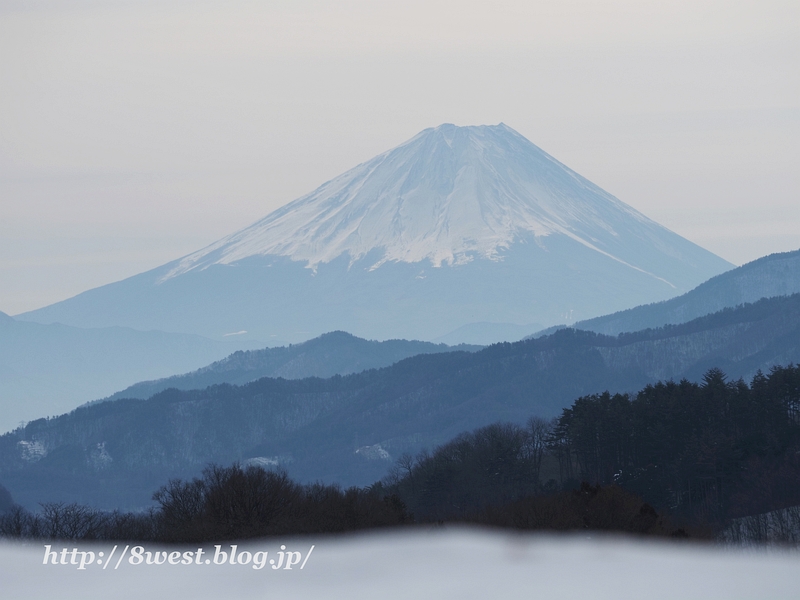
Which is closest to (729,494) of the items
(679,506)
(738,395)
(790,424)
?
(679,506)

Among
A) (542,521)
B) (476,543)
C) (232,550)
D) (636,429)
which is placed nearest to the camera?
(476,543)

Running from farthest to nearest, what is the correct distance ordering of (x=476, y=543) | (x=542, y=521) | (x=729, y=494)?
(x=729, y=494), (x=542, y=521), (x=476, y=543)

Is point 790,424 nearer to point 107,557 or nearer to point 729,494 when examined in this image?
point 729,494

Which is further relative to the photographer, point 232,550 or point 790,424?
point 790,424

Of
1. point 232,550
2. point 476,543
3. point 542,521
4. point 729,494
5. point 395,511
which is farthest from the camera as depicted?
point 729,494

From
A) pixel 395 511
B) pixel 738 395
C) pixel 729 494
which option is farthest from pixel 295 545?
pixel 738 395

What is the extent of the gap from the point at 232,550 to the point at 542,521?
82.6 ft

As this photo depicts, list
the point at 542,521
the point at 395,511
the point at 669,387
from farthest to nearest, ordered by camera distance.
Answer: the point at 669,387 < the point at 395,511 < the point at 542,521

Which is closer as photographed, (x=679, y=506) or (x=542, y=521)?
(x=542, y=521)

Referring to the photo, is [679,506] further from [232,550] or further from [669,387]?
[232,550]

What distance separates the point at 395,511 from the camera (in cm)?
5294

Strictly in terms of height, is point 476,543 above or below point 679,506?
above

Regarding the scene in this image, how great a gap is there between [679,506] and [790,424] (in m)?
13.9

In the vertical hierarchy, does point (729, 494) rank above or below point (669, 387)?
below
